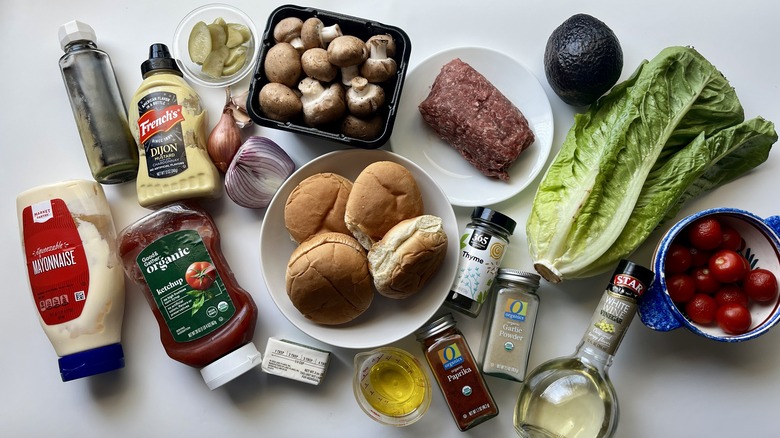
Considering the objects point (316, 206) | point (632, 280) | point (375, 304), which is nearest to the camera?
point (632, 280)

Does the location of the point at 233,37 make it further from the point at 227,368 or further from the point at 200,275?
the point at 227,368

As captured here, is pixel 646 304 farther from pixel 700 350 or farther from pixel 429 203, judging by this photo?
pixel 429 203

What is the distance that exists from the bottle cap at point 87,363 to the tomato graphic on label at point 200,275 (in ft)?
0.91

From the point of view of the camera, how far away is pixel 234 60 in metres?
1.56

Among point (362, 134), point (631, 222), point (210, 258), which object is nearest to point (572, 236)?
point (631, 222)

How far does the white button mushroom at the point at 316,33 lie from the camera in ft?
4.53

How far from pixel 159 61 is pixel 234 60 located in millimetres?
195

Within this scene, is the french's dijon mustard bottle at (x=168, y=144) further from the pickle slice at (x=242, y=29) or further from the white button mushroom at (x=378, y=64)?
the white button mushroom at (x=378, y=64)

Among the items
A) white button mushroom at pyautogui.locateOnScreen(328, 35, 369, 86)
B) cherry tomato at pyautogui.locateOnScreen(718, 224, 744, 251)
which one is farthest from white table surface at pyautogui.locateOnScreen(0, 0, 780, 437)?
white button mushroom at pyautogui.locateOnScreen(328, 35, 369, 86)

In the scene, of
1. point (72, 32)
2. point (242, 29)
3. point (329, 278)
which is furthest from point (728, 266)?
point (72, 32)

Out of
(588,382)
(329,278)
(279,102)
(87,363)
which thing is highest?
(279,102)

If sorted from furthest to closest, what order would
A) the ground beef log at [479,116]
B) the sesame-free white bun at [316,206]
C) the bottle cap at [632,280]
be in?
the ground beef log at [479,116]
the sesame-free white bun at [316,206]
the bottle cap at [632,280]

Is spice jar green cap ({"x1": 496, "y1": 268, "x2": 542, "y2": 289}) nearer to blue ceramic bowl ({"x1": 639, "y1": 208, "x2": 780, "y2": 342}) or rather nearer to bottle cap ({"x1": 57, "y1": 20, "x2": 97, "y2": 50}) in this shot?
blue ceramic bowl ({"x1": 639, "y1": 208, "x2": 780, "y2": 342})

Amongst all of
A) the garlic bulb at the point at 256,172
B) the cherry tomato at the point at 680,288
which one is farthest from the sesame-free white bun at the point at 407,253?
the cherry tomato at the point at 680,288
